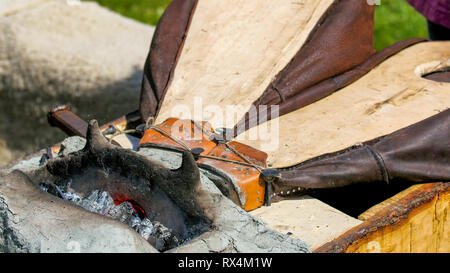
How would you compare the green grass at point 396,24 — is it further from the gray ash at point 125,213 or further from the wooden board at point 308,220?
the gray ash at point 125,213

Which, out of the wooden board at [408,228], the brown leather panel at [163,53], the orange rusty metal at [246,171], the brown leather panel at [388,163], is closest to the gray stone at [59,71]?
the brown leather panel at [163,53]

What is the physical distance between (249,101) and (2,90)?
7.24 ft

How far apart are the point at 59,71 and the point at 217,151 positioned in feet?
7.13

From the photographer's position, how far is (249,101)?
2.46 m

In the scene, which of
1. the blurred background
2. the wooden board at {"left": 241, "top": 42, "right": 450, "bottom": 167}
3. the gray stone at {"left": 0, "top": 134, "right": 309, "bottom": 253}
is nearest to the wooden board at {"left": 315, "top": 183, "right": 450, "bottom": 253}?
the gray stone at {"left": 0, "top": 134, "right": 309, "bottom": 253}

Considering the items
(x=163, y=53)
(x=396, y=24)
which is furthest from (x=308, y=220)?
(x=396, y=24)

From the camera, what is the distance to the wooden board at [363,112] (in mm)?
2202

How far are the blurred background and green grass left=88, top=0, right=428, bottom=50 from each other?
116 cm

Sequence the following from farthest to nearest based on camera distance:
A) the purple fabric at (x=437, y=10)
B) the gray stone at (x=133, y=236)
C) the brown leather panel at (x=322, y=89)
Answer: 1. the purple fabric at (x=437, y=10)
2. the brown leather panel at (x=322, y=89)
3. the gray stone at (x=133, y=236)

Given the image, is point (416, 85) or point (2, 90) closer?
point (416, 85)

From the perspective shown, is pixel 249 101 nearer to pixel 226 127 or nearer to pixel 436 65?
pixel 226 127

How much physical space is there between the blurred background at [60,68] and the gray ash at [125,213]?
1829 millimetres
